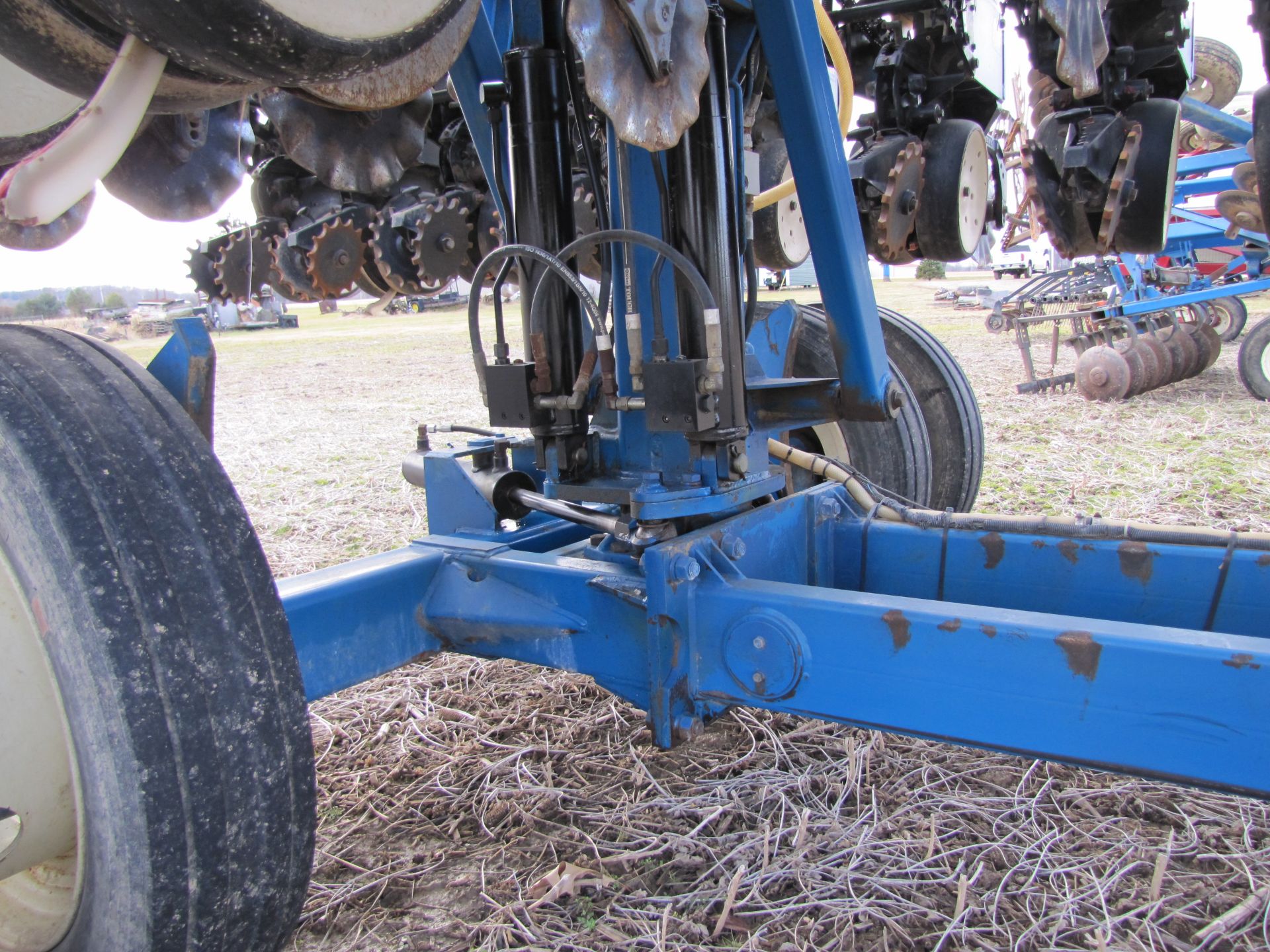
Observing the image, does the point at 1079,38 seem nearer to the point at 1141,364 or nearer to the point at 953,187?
the point at 953,187

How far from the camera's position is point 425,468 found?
209cm

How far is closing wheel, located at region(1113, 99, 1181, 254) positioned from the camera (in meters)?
2.17

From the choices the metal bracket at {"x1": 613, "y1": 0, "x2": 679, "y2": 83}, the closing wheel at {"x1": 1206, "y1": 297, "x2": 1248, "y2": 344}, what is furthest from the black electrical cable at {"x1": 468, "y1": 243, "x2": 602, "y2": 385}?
the closing wheel at {"x1": 1206, "y1": 297, "x2": 1248, "y2": 344}

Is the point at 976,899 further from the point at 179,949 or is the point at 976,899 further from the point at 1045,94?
the point at 1045,94

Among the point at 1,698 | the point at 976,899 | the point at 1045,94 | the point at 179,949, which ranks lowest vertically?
the point at 976,899

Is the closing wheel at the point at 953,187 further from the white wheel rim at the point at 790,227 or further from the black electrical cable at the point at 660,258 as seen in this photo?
the black electrical cable at the point at 660,258

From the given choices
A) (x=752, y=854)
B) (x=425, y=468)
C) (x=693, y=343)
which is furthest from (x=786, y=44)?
(x=752, y=854)

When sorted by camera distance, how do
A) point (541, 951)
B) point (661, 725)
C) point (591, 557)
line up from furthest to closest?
1. point (591, 557)
2. point (661, 725)
3. point (541, 951)

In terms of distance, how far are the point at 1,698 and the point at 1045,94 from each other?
8.19 feet

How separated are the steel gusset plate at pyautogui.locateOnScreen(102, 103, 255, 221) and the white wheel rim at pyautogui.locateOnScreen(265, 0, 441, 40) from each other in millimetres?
1042

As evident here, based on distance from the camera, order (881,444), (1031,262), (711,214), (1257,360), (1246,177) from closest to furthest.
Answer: (711,214), (881,444), (1246,177), (1257,360), (1031,262)

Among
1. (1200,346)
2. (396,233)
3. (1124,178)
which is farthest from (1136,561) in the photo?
(1200,346)

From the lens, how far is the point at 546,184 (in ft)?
5.74

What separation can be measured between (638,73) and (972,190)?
5.25 feet
